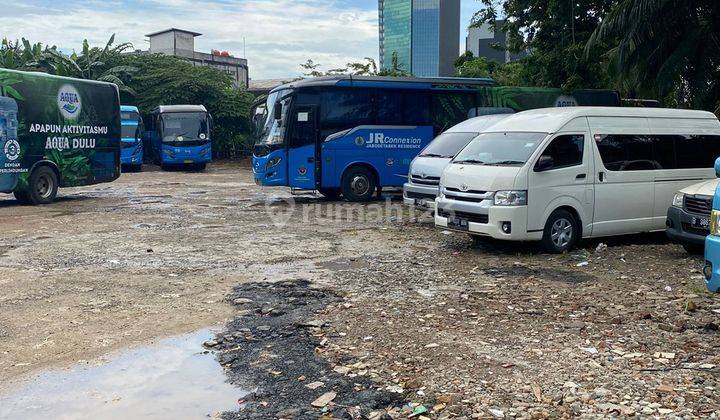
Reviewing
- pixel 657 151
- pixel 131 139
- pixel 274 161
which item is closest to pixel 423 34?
pixel 131 139

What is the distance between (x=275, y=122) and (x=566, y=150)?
8.98m

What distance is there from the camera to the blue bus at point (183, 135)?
30.0 metres

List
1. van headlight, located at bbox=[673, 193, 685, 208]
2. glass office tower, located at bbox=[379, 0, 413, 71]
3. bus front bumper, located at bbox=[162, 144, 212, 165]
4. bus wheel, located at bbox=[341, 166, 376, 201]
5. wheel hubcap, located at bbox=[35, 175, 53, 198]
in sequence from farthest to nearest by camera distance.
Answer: glass office tower, located at bbox=[379, 0, 413, 71] → bus front bumper, located at bbox=[162, 144, 212, 165] → bus wheel, located at bbox=[341, 166, 376, 201] → wheel hubcap, located at bbox=[35, 175, 53, 198] → van headlight, located at bbox=[673, 193, 685, 208]

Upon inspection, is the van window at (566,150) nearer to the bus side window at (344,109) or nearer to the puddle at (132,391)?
the puddle at (132,391)

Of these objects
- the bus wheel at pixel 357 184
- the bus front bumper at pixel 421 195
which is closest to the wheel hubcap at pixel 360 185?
the bus wheel at pixel 357 184

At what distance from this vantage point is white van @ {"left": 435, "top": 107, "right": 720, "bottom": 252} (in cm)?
944

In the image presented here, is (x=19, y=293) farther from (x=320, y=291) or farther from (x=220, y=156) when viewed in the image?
(x=220, y=156)

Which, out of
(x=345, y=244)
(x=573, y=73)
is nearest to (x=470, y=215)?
(x=345, y=244)

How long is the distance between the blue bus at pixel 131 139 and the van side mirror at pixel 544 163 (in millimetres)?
23571

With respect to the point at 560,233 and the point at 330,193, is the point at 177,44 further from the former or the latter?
the point at 560,233

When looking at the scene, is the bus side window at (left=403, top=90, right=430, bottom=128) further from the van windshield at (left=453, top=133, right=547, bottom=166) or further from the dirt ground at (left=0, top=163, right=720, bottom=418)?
the van windshield at (left=453, top=133, right=547, bottom=166)

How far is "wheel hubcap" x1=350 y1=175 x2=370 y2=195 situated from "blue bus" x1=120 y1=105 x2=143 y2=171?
52.4ft

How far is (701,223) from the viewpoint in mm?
8625

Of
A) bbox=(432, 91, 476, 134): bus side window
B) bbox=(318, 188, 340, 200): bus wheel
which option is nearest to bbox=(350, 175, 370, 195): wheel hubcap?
bbox=(318, 188, 340, 200): bus wheel
